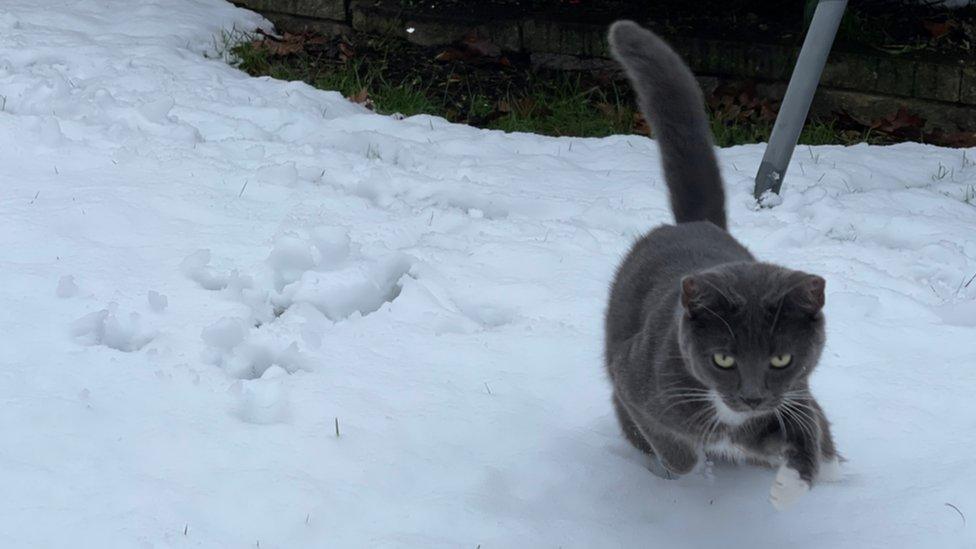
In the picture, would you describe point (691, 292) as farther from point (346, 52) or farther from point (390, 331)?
point (346, 52)

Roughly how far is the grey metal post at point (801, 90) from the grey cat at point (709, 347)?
43.3 inches

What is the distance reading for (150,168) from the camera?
4.14m

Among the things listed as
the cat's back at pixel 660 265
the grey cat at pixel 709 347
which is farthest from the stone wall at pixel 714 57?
the cat's back at pixel 660 265

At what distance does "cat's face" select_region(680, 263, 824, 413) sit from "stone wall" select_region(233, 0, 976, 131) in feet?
11.4

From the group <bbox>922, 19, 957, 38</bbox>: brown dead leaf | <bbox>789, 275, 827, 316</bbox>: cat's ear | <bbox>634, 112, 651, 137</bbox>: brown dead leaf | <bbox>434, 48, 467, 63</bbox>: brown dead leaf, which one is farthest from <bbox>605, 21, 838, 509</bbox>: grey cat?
<bbox>434, 48, 467, 63</bbox>: brown dead leaf

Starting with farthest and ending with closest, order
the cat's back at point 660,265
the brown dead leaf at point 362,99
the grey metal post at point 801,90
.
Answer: the brown dead leaf at point 362,99
the grey metal post at point 801,90
the cat's back at point 660,265

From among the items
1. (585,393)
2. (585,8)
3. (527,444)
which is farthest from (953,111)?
(527,444)

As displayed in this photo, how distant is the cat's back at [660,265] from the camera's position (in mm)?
2852

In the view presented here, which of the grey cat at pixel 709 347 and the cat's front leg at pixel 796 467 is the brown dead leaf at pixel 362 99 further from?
the cat's front leg at pixel 796 467

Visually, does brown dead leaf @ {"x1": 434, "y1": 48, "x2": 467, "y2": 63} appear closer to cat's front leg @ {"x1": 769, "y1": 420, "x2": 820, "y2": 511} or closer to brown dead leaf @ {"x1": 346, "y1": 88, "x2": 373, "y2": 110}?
brown dead leaf @ {"x1": 346, "y1": 88, "x2": 373, "y2": 110}

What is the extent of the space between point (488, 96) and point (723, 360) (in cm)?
374

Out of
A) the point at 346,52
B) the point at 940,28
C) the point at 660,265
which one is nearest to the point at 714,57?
the point at 940,28

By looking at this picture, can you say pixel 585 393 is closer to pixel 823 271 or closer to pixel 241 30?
pixel 823 271

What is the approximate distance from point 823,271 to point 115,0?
4529 mm
